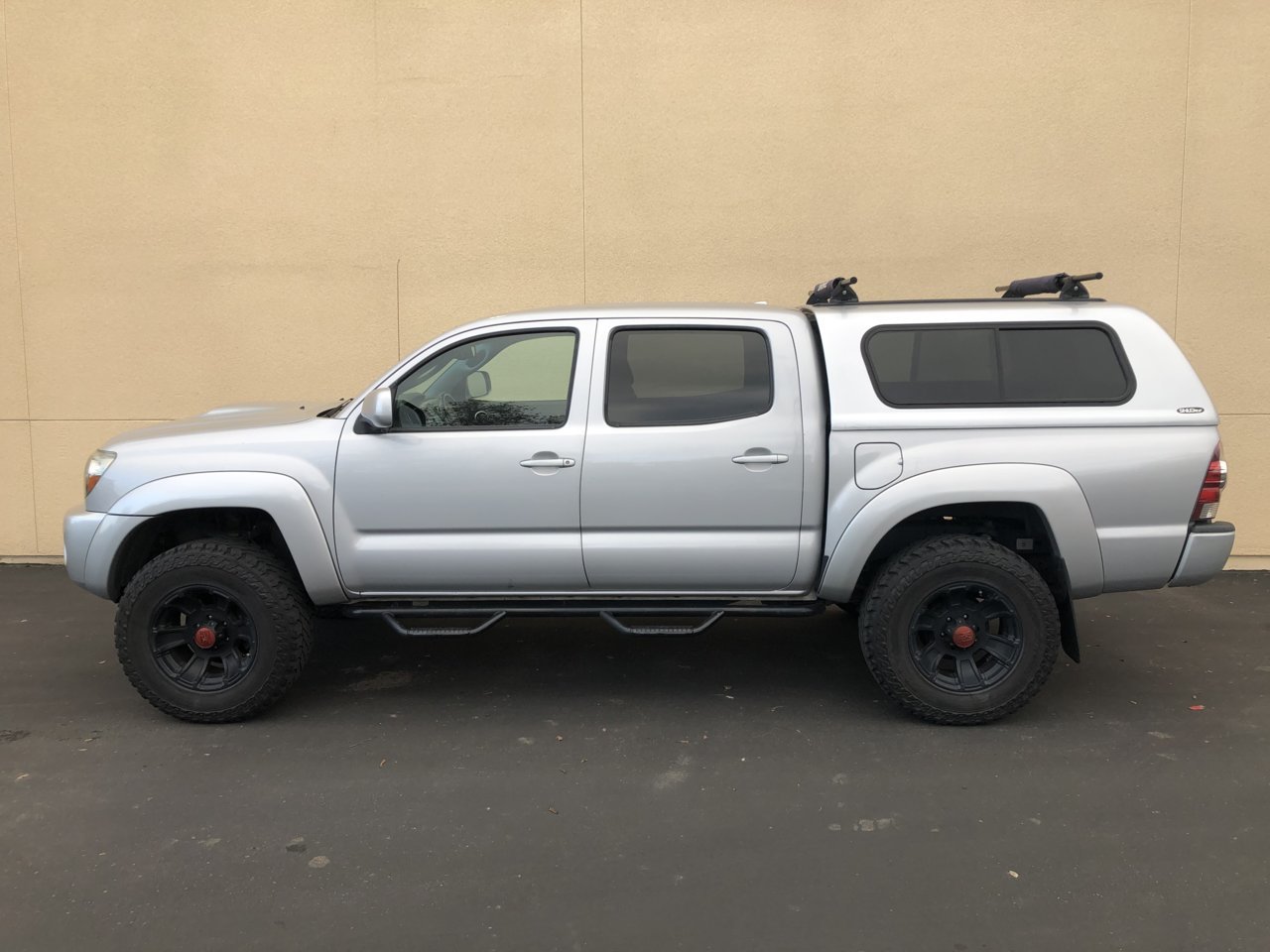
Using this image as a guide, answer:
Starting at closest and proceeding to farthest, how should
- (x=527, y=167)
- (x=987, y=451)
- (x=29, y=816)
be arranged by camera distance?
(x=29, y=816) → (x=987, y=451) → (x=527, y=167)

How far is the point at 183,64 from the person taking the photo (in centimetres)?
788

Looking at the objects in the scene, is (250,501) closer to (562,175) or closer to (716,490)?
(716,490)

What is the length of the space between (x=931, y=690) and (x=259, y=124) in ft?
22.2

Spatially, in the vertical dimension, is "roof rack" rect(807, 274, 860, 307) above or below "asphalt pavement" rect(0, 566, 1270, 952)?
above

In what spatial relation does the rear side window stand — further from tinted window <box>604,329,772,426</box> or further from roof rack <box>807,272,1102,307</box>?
tinted window <box>604,329,772,426</box>

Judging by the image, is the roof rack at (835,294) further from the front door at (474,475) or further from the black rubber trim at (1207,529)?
the black rubber trim at (1207,529)

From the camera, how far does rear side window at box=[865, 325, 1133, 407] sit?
4.55 m

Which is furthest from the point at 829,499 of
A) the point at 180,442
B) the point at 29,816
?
the point at 29,816

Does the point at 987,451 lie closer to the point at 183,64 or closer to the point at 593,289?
the point at 593,289

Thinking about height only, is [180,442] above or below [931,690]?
above

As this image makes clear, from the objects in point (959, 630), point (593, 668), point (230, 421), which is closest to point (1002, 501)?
point (959, 630)

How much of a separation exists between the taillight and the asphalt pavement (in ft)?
3.48

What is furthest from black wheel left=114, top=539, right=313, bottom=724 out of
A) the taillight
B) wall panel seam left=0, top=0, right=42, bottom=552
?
wall panel seam left=0, top=0, right=42, bottom=552

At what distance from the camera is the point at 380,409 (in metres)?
4.46
